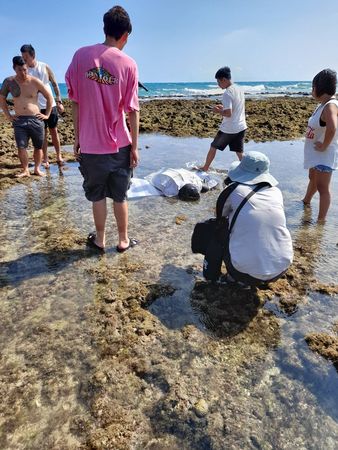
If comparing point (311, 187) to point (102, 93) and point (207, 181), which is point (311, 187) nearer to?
point (207, 181)

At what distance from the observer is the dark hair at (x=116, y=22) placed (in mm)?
3139

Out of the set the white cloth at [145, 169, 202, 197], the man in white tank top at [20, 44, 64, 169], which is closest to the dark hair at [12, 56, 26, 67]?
the man in white tank top at [20, 44, 64, 169]

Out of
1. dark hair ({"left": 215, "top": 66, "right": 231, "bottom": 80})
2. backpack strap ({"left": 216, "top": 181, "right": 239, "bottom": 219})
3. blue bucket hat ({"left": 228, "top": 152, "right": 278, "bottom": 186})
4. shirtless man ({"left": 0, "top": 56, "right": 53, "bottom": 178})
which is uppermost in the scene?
dark hair ({"left": 215, "top": 66, "right": 231, "bottom": 80})

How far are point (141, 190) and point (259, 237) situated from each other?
11.4 ft

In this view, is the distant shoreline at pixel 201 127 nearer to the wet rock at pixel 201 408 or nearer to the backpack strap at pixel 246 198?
the backpack strap at pixel 246 198

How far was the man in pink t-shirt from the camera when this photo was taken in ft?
10.3

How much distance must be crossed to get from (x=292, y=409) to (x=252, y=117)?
15.4 m

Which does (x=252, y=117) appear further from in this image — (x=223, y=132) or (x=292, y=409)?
(x=292, y=409)

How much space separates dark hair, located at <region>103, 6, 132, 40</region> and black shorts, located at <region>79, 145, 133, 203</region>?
1046 millimetres

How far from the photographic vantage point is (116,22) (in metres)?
3.14

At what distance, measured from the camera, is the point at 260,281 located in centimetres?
303

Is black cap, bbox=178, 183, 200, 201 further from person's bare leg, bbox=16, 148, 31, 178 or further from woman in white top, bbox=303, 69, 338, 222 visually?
person's bare leg, bbox=16, 148, 31, 178

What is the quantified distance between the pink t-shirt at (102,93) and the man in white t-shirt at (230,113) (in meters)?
3.50

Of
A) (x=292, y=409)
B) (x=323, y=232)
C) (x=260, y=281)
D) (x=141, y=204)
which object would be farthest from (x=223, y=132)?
(x=292, y=409)
